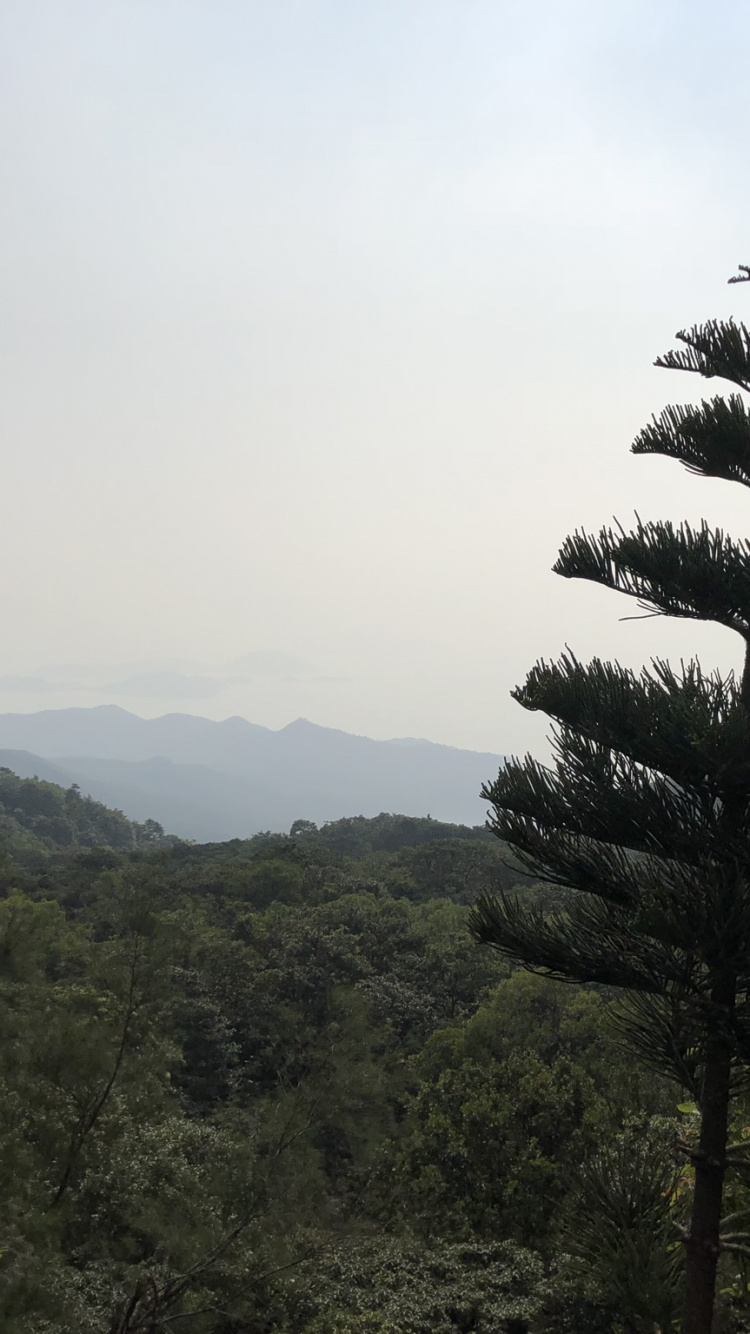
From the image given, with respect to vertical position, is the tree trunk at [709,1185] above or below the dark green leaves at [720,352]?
below

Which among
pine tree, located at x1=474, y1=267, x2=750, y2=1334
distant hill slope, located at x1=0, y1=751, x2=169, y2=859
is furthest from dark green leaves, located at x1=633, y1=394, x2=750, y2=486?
distant hill slope, located at x1=0, y1=751, x2=169, y2=859

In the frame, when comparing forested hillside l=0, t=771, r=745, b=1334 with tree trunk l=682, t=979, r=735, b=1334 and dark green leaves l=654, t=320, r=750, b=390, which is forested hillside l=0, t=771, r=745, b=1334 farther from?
dark green leaves l=654, t=320, r=750, b=390

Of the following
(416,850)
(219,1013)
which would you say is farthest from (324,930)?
(416,850)

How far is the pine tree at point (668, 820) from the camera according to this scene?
2.52 m

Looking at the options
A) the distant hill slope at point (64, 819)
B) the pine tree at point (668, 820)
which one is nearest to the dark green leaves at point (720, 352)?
the pine tree at point (668, 820)

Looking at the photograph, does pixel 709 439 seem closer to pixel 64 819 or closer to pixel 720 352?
pixel 720 352

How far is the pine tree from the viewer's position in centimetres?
252

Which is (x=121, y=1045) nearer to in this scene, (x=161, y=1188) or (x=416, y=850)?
(x=161, y=1188)

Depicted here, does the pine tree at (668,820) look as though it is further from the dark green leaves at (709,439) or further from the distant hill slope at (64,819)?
the distant hill slope at (64,819)

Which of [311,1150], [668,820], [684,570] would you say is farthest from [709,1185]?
[311,1150]

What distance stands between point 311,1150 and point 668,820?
9.20 m

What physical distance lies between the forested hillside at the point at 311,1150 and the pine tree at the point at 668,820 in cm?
24

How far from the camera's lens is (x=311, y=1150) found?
10195 millimetres

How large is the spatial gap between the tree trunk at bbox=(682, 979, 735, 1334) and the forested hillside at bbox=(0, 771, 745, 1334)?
0.15 m
